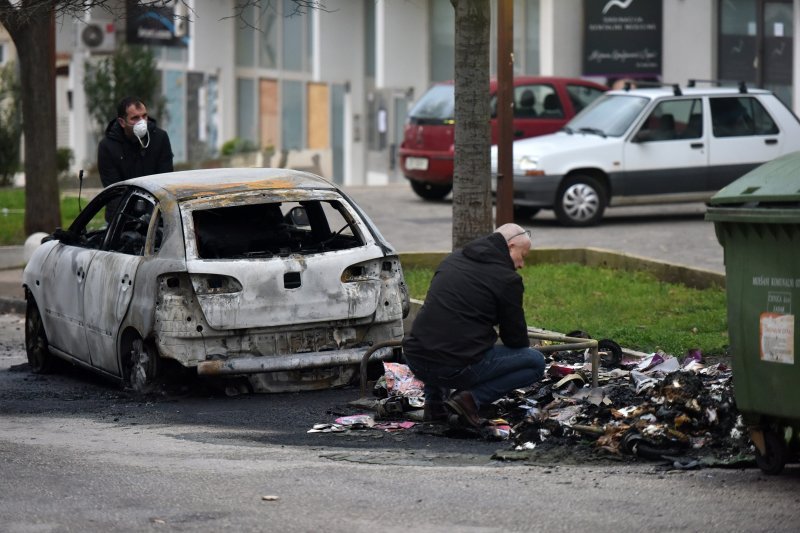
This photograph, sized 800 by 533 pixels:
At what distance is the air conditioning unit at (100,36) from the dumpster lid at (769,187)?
3001 cm

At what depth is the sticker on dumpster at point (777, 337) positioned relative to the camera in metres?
7.07

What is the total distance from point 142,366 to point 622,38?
22.1m

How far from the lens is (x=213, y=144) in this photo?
44.8 m

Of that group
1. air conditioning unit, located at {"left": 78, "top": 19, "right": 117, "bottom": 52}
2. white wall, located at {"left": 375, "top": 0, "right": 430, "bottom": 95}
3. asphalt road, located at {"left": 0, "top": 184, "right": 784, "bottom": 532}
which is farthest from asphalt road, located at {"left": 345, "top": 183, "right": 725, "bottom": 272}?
air conditioning unit, located at {"left": 78, "top": 19, "right": 117, "bottom": 52}

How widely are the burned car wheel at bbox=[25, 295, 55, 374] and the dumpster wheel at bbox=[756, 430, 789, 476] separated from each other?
5634 millimetres

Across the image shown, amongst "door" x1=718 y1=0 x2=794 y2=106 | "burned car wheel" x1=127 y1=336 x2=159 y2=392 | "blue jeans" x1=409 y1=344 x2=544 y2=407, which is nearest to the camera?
"blue jeans" x1=409 y1=344 x2=544 y2=407

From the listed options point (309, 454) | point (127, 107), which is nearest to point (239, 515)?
point (309, 454)

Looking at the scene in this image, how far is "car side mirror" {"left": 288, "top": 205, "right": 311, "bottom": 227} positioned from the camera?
35.1ft

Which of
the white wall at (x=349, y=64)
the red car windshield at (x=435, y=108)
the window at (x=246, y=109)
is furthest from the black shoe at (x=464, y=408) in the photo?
the window at (x=246, y=109)

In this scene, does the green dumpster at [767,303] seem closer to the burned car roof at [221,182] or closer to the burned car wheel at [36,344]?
the burned car roof at [221,182]

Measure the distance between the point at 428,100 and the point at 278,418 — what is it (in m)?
14.1

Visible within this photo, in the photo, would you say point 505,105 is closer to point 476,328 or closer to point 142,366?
point 142,366

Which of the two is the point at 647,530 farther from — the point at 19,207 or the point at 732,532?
the point at 19,207

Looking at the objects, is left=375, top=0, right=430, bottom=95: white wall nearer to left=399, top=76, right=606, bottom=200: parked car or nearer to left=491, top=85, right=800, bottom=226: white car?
left=399, top=76, right=606, bottom=200: parked car
